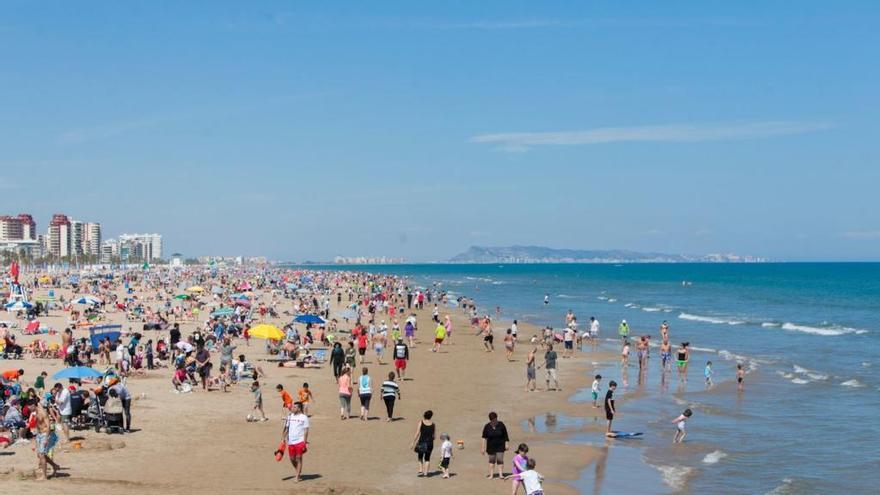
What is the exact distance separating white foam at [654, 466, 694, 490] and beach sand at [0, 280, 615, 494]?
1.43m

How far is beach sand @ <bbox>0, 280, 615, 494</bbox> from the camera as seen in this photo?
12984 millimetres

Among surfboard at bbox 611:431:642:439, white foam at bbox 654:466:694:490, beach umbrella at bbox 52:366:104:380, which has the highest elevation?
beach umbrella at bbox 52:366:104:380

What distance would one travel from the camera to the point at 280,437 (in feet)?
53.5

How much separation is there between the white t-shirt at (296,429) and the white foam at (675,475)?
637 cm

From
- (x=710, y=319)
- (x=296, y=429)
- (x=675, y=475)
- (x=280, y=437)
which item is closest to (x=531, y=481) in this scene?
(x=296, y=429)

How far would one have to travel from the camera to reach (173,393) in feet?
68.4

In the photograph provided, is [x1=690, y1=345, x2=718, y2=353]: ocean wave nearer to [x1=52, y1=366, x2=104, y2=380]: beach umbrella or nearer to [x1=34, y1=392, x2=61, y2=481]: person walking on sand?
[x1=52, y1=366, x2=104, y2=380]: beach umbrella

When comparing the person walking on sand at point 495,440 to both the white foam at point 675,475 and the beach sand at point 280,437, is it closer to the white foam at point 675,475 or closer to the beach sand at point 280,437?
the beach sand at point 280,437

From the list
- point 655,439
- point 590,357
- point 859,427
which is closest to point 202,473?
point 655,439

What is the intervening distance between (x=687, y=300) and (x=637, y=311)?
1931 cm

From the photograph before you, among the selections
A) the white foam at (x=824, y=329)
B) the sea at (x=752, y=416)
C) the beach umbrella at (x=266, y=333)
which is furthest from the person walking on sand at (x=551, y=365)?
the white foam at (x=824, y=329)

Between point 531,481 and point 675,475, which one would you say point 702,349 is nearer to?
point 675,475

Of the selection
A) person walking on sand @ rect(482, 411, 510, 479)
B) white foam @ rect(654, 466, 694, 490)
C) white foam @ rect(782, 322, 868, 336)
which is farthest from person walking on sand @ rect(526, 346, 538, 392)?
white foam @ rect(782, 322, 868, 336)

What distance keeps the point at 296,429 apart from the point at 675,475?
6997mm
